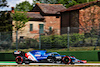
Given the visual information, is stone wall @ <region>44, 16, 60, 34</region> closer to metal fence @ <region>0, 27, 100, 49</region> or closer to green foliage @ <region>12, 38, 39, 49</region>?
metal fence @ <region>0, 27, 100, 49</region>

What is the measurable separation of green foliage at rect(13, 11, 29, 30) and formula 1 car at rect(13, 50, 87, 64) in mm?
21660

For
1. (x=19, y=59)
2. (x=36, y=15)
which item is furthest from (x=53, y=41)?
(x=36, y=15)

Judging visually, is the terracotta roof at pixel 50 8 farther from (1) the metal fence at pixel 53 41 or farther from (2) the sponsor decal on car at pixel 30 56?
(2) the sponsor decal on car at pixel 30 56

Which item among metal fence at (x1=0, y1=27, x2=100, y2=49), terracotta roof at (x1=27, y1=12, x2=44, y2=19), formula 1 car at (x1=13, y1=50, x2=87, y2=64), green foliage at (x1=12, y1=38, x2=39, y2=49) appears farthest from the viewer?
terracotta roof at (x1=27, y1=12, x2=44, y2=19)

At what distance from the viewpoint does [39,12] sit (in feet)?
148

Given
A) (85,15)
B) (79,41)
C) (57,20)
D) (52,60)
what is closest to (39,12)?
(57,20)

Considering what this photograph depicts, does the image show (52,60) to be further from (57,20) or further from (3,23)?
(57,20)

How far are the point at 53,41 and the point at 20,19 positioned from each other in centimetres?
2088

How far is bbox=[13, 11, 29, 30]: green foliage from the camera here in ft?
129

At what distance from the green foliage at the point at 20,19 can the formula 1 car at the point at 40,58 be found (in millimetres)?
21660

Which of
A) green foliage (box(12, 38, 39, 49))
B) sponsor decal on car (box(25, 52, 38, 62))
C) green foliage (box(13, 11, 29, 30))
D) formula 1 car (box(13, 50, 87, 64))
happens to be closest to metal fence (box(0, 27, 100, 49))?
green foliage (box(12, 38, 39, 49))

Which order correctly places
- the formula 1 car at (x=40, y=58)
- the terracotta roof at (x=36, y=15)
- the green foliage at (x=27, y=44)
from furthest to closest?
the terracotta roof at (x=36, y=15) < the green foliage at (x=27, y=44) < the formula 1 car at (x=40, y=58)

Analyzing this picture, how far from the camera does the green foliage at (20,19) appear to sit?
3929cm

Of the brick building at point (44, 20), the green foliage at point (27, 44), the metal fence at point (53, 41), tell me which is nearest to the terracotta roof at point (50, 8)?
the brick building at point (44, 20)
